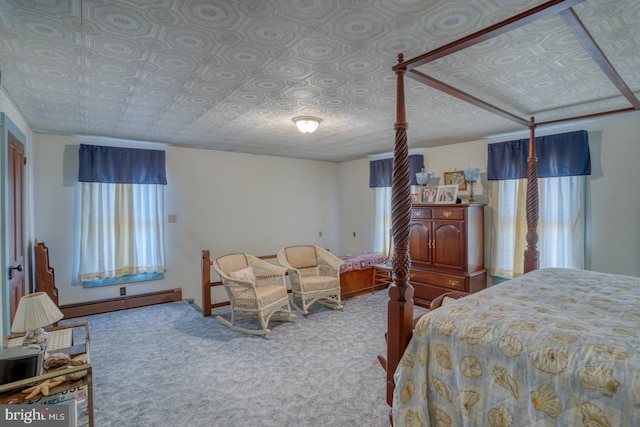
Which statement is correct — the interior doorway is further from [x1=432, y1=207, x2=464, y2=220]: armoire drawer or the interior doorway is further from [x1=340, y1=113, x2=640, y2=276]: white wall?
[x1=340, y1=113, x2=640, y2=276]: white wall

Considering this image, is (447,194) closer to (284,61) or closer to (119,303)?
(284,61)

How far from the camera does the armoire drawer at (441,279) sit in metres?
3.94

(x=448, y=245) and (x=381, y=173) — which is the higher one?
(x=381, y=173)

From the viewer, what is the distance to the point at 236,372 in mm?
2633

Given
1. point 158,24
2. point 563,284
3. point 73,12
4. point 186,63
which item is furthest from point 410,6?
point 563,284

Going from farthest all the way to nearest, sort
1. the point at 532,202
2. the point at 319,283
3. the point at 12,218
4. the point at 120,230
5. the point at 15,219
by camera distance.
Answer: the point at 120,230, the point at 319,283, the point at 532,202, the point at 15,219, the point at 12,218

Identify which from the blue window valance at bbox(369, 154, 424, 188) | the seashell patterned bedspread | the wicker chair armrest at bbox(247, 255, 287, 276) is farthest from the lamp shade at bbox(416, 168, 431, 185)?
the seashell patterned bedspread

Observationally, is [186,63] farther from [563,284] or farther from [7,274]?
[563,284]

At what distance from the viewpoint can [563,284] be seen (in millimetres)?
2232

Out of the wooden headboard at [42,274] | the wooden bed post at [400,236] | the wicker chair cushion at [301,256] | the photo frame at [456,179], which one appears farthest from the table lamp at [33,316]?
the photo frame at [456,179]

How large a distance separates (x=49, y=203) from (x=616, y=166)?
21.4ft

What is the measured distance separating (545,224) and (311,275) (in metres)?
2.99

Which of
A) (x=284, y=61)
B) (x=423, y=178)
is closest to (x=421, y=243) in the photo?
(x=423, y=178)

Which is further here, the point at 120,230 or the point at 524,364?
the point at 120,230
